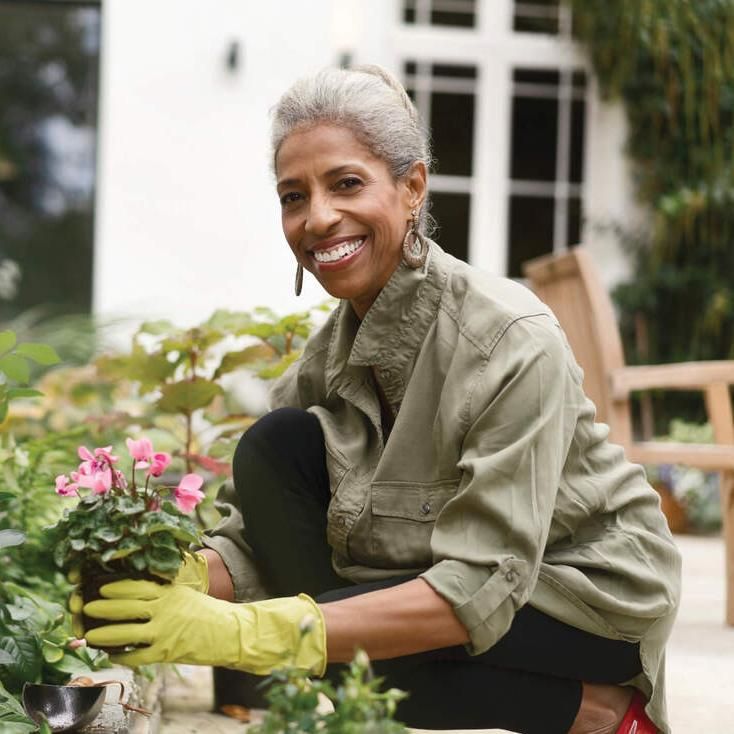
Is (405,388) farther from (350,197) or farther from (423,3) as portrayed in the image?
(423,3)

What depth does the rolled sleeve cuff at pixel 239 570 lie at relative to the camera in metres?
1.91

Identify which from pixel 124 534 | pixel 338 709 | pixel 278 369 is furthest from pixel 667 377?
pixel 338 709

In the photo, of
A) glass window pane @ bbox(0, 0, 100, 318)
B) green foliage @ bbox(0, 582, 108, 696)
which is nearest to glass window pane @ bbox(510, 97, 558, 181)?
glass window pane @ bbox(0, 0, 100, 318)

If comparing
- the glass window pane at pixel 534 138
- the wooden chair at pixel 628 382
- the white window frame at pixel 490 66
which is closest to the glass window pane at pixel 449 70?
the white window frame at pixel 490 66

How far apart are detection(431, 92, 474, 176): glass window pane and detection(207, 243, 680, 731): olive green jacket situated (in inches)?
197

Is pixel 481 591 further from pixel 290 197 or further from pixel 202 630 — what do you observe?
pixel 290 197

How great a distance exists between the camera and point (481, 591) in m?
1.50

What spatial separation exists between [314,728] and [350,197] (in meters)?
0.77

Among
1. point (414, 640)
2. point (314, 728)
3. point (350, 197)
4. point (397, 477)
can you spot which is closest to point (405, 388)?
point (397, 477)

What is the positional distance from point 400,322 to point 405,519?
11.0 inches

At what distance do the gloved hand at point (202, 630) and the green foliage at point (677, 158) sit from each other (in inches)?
215

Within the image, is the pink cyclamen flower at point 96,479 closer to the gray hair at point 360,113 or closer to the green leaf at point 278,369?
the gray hair at point 360,113

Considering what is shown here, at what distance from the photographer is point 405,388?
178 cm

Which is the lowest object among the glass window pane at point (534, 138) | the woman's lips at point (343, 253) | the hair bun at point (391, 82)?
the woman's lips at point (343, 253)
